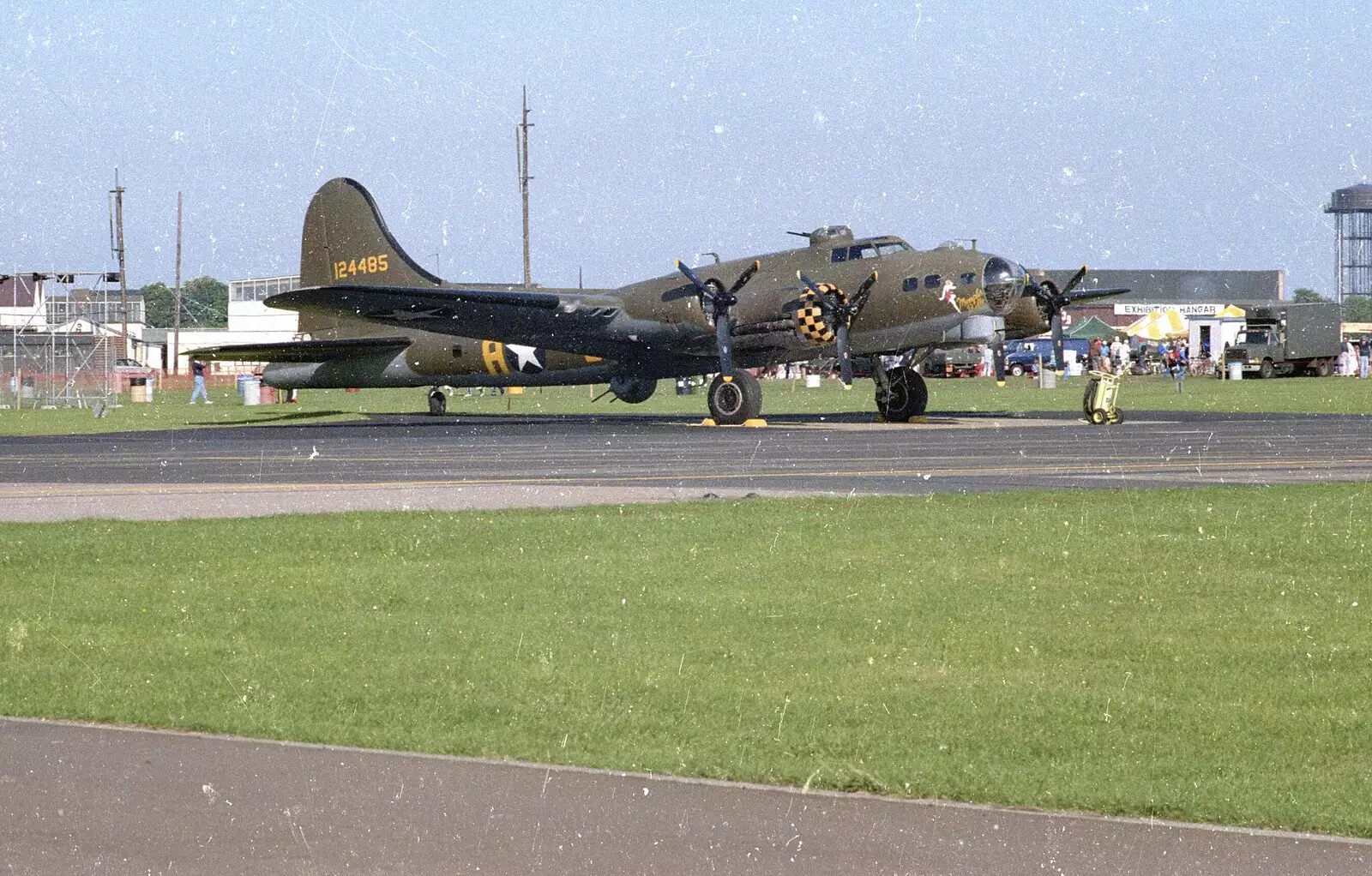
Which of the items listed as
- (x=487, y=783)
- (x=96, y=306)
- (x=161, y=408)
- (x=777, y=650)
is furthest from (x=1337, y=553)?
(x=96, y=306)

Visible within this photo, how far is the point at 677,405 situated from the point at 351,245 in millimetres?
16594

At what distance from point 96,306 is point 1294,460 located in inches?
4784

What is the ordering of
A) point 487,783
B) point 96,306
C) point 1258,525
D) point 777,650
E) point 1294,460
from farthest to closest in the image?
point 96,306 < point 1294,460 < point 1258,525 < point 777,650 < point 487,783

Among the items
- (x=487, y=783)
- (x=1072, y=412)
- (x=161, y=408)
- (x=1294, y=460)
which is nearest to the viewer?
(x=487, y=783)

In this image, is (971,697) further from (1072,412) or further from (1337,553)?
(1072,412)

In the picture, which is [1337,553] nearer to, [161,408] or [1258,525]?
[1258,525]

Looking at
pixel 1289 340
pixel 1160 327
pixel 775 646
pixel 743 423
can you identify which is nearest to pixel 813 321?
pixel 743 423

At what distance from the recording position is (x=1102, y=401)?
38219mm

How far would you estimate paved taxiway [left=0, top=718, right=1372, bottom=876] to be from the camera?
606 centimetres

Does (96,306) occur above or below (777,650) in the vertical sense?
above

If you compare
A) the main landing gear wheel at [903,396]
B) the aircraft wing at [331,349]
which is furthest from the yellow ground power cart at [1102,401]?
the aircraft wing at [331,349]

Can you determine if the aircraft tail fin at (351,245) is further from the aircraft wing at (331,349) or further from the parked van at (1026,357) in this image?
the parked van at (1026,357)

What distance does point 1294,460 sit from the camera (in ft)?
82.9

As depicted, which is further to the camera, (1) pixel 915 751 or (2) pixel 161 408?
(2) pixel 161 408
